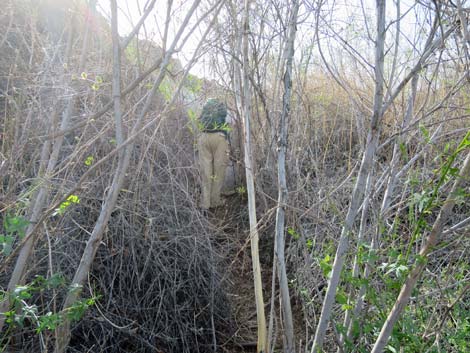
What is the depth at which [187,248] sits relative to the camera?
3.36 m

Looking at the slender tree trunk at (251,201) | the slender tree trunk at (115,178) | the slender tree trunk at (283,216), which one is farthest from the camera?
the slender tree trunk at (251,201)

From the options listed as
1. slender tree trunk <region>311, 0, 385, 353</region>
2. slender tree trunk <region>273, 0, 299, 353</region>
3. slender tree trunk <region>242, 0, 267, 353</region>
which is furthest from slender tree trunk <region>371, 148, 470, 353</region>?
slender tree trunk <region>242, 0, 267, 353</region>

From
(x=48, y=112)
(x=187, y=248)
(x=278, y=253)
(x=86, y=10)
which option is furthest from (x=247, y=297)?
(x=86, y=10)

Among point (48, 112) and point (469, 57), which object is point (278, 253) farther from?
point (48, 112)

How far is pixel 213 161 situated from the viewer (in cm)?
538

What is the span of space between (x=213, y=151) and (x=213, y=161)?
11cm

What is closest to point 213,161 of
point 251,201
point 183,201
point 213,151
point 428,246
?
point 213,151

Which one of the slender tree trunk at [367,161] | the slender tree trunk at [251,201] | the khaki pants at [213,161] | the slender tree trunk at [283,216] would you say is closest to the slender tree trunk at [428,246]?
the slender tree trunk at [367,161]

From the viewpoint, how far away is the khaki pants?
512 centimetres

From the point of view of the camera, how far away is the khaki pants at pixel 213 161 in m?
5.12

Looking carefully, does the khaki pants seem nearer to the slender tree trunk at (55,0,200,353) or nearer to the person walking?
the person walking

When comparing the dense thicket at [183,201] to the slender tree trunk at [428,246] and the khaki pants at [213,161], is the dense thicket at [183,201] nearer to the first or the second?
the slender tree trunk at [428,246]

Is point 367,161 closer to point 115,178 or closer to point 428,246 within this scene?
point 428,246

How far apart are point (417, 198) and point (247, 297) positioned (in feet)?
8.53
